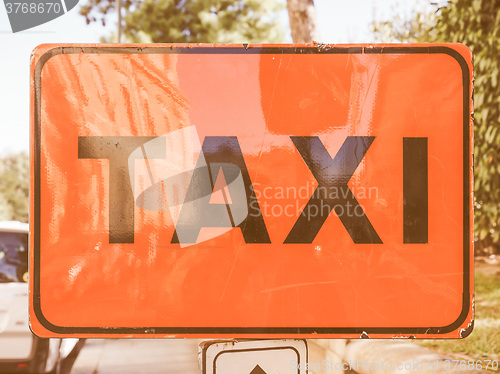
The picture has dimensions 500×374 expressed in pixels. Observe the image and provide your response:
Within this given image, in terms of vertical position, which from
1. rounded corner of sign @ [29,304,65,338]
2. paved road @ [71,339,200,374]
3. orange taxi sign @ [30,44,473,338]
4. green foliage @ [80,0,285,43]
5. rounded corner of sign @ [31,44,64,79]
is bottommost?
paved road @ [71,339,200,374]

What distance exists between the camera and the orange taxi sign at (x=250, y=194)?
1314 millimetres

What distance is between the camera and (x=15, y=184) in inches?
2633

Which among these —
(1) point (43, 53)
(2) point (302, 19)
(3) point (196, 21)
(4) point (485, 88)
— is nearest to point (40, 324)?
(1) point (43, 53)

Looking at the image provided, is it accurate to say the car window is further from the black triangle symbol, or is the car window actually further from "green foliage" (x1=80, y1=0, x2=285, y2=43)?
"green foliage" (x1=80, y1=0, x2=285, y2=43)

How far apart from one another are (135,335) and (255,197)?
18.7 inches

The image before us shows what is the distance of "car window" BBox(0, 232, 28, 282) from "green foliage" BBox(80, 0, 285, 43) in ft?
49.5

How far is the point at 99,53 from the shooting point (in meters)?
1.33

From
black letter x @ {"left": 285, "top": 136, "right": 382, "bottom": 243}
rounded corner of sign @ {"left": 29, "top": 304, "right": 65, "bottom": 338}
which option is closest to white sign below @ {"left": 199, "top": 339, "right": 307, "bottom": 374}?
black letter x @ {"left": 285, "top": 136, "right": 382, "bottom": 243}

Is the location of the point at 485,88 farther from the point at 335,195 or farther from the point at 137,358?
the point at 137,358

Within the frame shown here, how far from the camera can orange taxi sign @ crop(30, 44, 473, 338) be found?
131cm

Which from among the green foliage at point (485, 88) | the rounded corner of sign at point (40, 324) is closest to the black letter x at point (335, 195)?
the rounded corner of sign at point (40, 324)

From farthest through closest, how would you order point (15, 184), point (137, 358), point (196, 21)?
point (15, 184) → point (196, 21) → point (137, 358)

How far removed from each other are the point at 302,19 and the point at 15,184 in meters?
69.5

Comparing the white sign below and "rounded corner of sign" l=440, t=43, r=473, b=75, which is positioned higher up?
"rounded corner of sign" l=440, t=43, r=473, b=75
